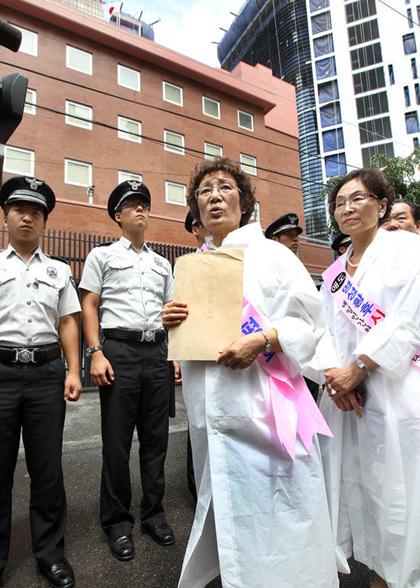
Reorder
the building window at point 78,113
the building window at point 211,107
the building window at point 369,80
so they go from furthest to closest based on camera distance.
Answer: the building window at point 369,80
the building window at point 211,107
the building window at point 78,113

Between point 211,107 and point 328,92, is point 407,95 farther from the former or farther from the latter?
point 211,107

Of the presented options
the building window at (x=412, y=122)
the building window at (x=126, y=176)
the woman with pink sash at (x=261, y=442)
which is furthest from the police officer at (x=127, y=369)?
the building window at (x=412, y=122)

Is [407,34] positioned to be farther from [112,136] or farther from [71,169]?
[71,169]

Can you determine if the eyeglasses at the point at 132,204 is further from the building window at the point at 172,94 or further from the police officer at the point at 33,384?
the building window at the point at 172,94

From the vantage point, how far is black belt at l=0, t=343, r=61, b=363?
75.5 inches

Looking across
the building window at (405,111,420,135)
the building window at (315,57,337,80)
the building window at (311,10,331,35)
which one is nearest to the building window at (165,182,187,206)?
the building window at (311,10,331,35)

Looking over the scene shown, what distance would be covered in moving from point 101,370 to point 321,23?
4716 cm

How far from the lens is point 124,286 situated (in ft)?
8.00

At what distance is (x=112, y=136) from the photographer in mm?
16406

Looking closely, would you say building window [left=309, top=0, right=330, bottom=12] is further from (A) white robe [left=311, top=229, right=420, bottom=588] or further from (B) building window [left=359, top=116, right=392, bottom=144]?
(A) white robe [left=311, top=229, right=420, bottom=588]

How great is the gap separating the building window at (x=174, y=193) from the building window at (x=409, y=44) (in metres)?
35.1

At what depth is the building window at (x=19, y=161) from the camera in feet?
45.8

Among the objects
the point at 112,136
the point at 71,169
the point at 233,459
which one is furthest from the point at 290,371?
the point at 112,136

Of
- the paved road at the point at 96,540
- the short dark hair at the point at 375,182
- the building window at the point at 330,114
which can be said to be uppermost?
the building window at the point at 330,114
